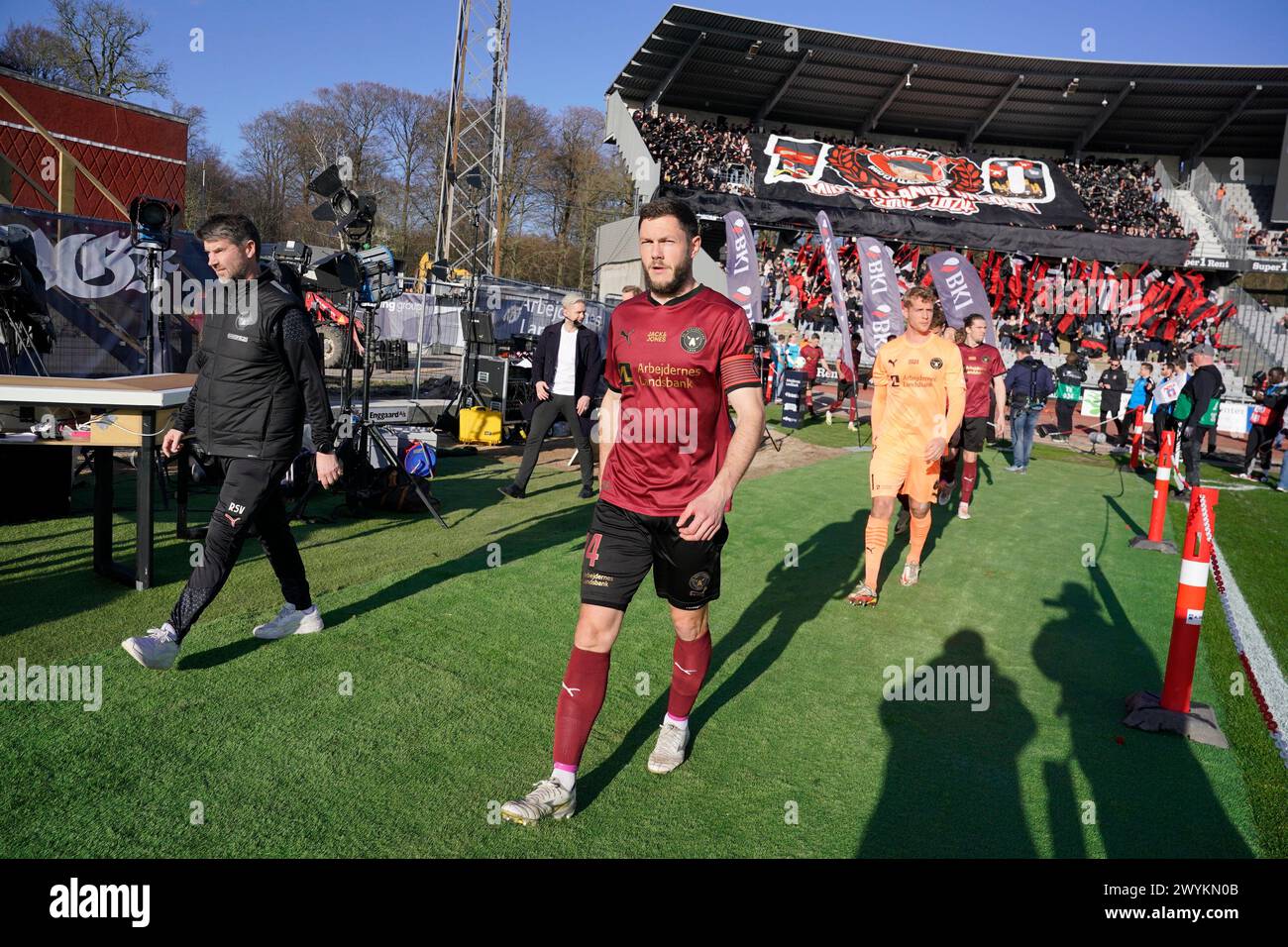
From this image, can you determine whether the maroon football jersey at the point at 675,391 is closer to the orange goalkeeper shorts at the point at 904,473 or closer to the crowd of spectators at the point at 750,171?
the orange goalkeeper shorts at the point at 904,473

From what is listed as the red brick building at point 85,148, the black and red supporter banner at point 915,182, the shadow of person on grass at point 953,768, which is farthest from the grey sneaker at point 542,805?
the black and red supporter banner at point 915,182

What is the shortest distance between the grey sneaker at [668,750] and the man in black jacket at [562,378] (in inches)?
211

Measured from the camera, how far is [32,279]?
946cm

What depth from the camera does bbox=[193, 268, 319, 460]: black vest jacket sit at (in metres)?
4.07

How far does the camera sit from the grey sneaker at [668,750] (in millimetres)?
3334

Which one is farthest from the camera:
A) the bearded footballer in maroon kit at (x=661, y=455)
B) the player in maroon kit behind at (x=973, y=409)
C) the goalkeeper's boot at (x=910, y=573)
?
the player in maroon kit behind at (x=973, y=409)

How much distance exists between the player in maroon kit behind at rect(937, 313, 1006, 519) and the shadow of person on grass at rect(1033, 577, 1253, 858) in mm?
3612

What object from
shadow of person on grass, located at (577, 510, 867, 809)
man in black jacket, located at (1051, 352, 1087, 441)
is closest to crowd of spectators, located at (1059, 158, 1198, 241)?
man in black jacket, located at (1051, 352, 1087, 441)

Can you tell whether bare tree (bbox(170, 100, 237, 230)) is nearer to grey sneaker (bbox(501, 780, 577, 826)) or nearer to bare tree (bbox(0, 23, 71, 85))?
bare tree (bbox(0, 23, 71, 85))

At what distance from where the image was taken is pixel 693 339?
119 inches

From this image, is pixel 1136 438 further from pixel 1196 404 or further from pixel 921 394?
pixel 921 394

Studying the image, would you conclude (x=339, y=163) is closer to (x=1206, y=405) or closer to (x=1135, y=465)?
(x=1206, y=405)
